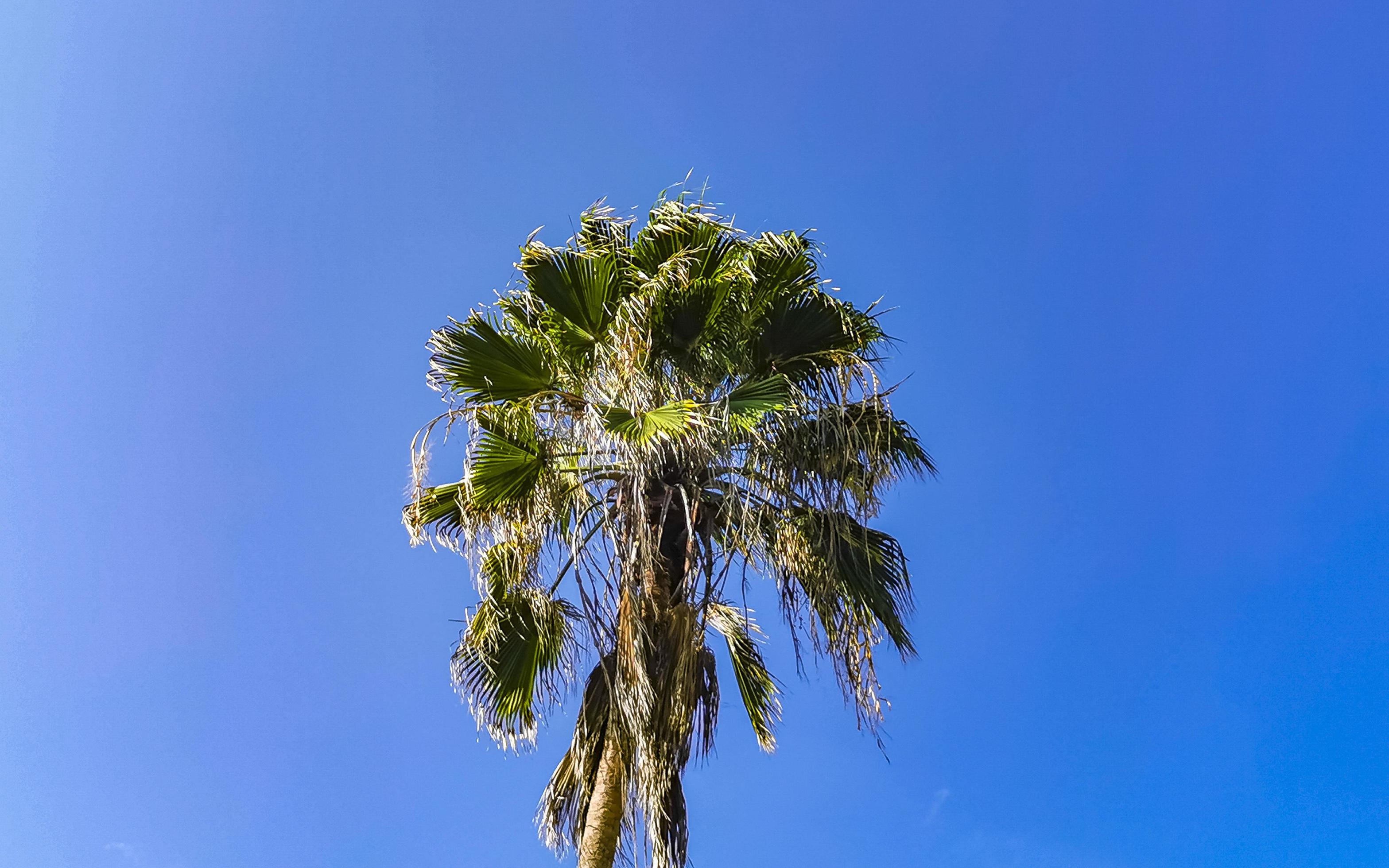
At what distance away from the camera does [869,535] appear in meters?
7.13

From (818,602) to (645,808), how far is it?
1.76 metres

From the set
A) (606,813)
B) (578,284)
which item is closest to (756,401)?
(578,284)

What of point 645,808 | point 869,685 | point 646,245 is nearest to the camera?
point 645,808

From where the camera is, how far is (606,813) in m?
6.11

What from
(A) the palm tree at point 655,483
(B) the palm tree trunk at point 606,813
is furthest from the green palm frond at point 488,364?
(B) the palm tree trunk at point 606,813

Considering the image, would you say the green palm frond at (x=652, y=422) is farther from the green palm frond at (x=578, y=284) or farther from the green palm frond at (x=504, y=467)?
the green palm frond at (x=578, y=284)

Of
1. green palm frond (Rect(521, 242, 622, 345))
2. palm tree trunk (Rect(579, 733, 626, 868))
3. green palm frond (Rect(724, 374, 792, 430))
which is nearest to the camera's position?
palm tree trunk (Rect(579, 733, 626, 868))

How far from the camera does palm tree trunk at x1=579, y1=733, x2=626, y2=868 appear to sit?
237 inches

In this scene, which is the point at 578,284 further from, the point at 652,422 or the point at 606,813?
the point at 606,813

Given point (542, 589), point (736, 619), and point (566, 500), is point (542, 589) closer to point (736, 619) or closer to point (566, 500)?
point (566, 500)

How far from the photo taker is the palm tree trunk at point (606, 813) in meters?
6.02

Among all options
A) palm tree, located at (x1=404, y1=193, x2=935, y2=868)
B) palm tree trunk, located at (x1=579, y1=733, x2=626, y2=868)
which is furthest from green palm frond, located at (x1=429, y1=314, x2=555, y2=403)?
palm tree trunk, located at (x1=579, y1=733, x2=626, y2=868)

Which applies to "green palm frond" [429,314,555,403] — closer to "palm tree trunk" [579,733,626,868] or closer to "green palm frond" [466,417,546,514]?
"green palm frond" [466,417,546,514]

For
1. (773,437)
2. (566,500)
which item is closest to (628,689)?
(566,500)
